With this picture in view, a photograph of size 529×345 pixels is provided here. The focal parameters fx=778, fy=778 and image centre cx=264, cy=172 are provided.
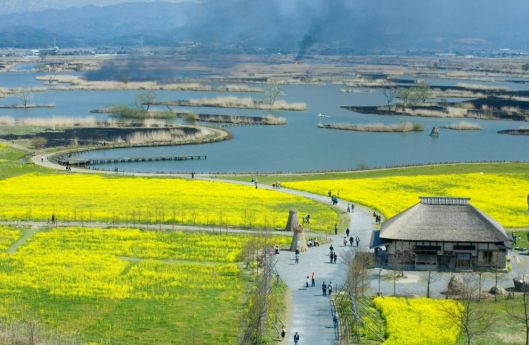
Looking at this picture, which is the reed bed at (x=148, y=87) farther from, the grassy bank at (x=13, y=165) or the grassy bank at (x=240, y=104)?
the grassy bank at (x=13, y=165)

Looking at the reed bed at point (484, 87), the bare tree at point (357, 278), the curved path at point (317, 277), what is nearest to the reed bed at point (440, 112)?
the reed bed at point (484, 87)

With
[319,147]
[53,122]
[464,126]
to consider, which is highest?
[464,126]

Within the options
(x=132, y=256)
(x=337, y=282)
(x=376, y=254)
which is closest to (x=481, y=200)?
(x=376, y=254)

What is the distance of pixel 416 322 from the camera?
35.5 m

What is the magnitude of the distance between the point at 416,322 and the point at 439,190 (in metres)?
35.7

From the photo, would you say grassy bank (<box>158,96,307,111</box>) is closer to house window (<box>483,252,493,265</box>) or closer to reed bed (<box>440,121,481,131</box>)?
reed bed (<box>440,121,481,131</box>)

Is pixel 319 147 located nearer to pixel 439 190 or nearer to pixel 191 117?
pixel 191 117

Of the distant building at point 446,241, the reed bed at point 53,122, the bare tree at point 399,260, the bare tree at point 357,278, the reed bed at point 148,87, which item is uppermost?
the reed bed at point 148,87

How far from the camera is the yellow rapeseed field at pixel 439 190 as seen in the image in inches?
2365

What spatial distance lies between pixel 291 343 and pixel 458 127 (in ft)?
325

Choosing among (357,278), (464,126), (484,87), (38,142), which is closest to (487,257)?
(357,278)

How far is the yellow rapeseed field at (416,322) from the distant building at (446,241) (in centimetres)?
652

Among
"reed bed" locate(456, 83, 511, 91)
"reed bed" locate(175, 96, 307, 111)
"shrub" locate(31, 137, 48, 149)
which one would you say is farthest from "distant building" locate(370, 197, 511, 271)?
"reed bed" locate(456, 83, 511, 91)

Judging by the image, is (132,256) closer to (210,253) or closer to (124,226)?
(210,253)
